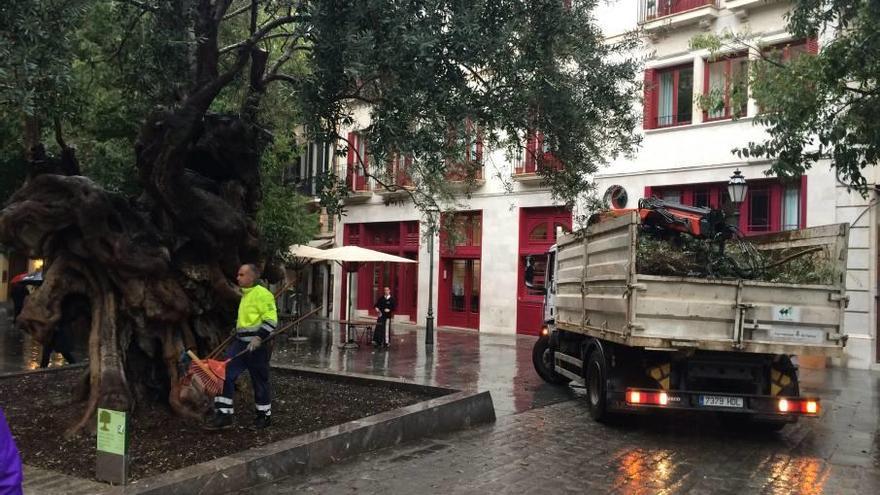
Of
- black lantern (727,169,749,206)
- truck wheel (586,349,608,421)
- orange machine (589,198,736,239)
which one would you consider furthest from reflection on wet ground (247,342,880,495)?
black lantern (727,169,749,206)

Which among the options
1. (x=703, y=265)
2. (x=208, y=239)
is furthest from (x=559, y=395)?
(x=208, y=239)

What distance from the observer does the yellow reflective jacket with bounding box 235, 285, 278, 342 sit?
23.5 ft

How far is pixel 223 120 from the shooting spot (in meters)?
8.03

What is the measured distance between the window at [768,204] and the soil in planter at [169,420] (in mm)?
11051

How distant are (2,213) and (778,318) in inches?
310

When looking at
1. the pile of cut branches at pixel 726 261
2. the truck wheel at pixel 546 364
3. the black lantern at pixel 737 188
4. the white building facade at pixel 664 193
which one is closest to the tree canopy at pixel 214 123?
the pile of cut branches at pixel 726 261

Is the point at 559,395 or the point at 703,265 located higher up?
the point at 703,265

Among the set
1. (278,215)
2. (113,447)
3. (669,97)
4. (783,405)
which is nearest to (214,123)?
(113,447)

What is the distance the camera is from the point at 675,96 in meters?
19.5

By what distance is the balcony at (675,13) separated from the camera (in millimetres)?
18422

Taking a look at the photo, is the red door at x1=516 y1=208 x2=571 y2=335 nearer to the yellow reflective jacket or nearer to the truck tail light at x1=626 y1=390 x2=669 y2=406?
the truck tail light at x1=626 y1=390 x2=669 y2=406

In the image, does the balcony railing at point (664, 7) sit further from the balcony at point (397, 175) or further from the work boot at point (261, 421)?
the work boot at point (261, 421)

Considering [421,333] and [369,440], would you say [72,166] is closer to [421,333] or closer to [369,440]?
[369,440]

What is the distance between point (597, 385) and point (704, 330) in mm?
1783
